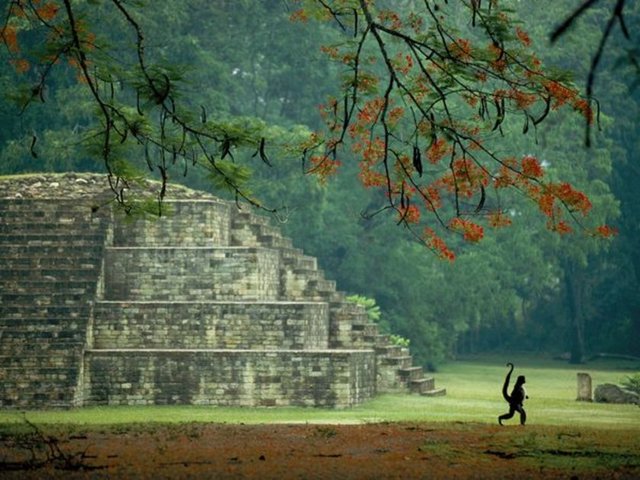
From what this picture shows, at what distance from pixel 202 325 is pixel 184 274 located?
1.91 meters

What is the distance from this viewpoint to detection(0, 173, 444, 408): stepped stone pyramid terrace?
1048 inches

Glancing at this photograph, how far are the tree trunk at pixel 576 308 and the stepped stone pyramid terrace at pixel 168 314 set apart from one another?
762 inches

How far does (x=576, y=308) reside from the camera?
5219 cm

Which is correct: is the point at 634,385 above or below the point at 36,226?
below

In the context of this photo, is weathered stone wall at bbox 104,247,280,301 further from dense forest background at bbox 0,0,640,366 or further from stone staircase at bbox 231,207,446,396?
dense forest background at bbox 0,0,640,366

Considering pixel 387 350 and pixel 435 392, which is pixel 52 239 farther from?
pixel 435 392

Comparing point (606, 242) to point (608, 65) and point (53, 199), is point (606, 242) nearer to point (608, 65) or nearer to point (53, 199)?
point (608, 65)

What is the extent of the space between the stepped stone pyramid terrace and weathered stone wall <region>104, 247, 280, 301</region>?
26mm

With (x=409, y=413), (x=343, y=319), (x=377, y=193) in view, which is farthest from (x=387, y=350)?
(x=377, y=193)

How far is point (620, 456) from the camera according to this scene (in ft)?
53.6

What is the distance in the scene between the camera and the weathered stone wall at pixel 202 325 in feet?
91.9

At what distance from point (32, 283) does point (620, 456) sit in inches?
629

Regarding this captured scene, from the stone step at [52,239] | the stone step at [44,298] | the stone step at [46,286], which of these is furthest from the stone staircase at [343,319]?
the stone step at [44,298]

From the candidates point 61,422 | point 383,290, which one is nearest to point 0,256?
point 61,422
